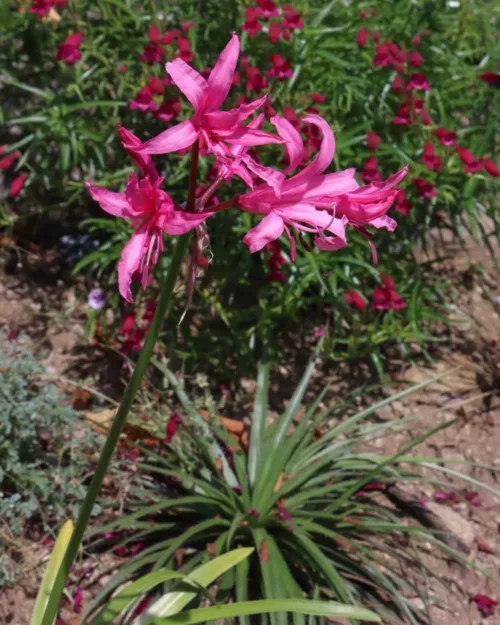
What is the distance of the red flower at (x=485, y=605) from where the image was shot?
288 centimetres

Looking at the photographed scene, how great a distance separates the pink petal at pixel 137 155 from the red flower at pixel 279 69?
1.94m

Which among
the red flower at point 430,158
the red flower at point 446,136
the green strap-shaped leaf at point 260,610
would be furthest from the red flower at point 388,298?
the green strap-shaped leaf at point 260,610

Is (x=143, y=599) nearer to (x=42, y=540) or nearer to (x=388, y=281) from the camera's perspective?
(x=42, y=540)

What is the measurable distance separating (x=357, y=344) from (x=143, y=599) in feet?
4.27

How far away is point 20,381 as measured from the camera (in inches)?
109

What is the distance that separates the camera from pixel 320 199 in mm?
1339

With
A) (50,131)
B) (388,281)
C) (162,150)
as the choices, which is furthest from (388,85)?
(162,150)

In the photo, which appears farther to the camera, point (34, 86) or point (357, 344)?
point (34, 86)

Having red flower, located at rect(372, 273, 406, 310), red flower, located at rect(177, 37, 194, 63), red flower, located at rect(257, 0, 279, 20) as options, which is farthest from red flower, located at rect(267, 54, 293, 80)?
red flower, located at rect(372, 273, 406, 310)

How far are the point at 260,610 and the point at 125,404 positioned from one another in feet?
2.20

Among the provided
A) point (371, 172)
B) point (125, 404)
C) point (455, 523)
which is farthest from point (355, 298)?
point (125, 404)

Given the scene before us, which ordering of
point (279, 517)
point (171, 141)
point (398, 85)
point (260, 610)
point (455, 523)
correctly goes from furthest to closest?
point (398, 85), point (455, 523), point (279, 517), point (260, 610), point (171, 141)

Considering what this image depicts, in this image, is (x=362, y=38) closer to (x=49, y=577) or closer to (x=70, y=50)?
(x=70, y=50)

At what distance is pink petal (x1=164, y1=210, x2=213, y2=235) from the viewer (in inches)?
48.9
